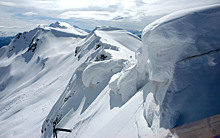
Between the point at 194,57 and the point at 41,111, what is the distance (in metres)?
18.6

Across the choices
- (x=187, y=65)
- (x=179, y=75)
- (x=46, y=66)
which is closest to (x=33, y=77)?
(x=46, y=66)

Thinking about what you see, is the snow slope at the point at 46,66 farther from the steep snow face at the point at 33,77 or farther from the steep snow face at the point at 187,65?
the steep snow face at the point at 187,65

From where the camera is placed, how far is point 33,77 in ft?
128

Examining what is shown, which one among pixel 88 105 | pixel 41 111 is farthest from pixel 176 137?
pixel 41 111

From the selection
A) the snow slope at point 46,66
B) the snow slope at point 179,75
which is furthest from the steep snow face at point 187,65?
the snow slope at point 46,66

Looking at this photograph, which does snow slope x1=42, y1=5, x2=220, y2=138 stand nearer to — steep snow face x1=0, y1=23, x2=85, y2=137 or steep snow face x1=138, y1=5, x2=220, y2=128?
steep snow face x1=138, y1=5, x2=220, y2=128

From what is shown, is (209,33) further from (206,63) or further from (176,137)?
(176,137)

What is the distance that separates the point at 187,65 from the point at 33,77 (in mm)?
42536

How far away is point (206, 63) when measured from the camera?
3586 millimetres

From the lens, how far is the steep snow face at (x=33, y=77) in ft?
57.1

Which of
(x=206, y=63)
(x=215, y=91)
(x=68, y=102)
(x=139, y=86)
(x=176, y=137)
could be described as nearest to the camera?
(x=176, y=137)

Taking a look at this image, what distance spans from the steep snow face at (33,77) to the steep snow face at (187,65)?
14.0m

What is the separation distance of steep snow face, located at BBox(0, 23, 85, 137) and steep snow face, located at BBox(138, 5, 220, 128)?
14.0 m

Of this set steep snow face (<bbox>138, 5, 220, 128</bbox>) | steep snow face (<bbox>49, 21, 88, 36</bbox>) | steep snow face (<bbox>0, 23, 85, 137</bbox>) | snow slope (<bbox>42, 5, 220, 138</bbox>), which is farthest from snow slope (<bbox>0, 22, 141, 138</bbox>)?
steep snow face (<bbox>138, 5, 220, 128</bbox>)
